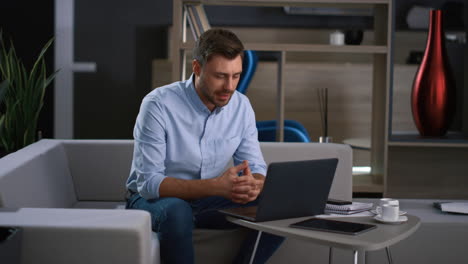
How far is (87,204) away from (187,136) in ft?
Answer: 2.51

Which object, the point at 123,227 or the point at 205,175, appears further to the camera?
the point at 205,175

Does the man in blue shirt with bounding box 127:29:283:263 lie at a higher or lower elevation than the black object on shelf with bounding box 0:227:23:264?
higher

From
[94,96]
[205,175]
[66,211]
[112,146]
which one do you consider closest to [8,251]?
[66,211]

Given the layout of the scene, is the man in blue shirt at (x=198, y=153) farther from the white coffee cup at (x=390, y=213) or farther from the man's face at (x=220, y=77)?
the white coffee cup at (x=390, y=213)

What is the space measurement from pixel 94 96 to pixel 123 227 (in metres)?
5.12

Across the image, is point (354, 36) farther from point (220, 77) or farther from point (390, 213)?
point (390, 213)

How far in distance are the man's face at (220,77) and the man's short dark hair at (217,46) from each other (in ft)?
0.05

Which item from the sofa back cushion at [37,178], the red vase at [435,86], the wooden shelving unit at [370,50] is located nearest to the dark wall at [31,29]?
the wooden shelving unit at [370,50]

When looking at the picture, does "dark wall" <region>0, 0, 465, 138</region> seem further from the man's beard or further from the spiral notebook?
the spiral notebook

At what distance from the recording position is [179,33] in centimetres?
412

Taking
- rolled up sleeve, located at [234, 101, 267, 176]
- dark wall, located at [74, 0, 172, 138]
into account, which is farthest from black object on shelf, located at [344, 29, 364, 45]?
dark wall, located at [74, 0, 172, 138]

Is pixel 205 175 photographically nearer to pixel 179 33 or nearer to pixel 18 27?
pixel 179 33

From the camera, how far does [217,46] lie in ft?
8.71

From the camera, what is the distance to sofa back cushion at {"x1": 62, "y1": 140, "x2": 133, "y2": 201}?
3.35 m
